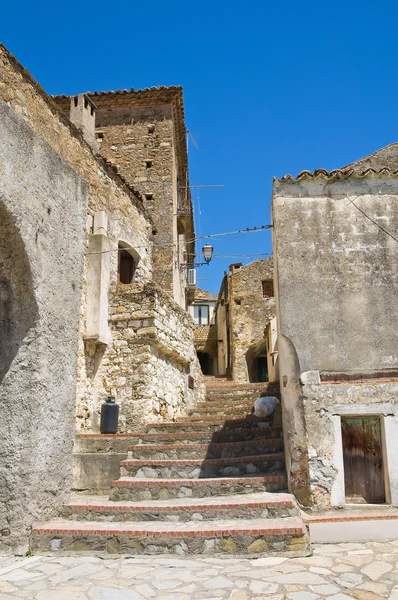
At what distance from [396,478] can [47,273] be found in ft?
16.8

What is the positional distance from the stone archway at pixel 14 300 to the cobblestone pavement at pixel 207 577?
2161 mm

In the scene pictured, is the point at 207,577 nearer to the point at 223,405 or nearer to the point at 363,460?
the point at 363,460

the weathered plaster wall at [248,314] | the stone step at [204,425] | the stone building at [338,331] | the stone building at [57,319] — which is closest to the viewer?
the stone building at [57,319]

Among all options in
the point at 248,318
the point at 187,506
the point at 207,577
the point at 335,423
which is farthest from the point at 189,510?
the point at 248,318

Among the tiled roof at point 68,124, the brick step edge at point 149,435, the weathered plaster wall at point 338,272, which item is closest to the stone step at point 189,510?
the brick step edge at point 149,435

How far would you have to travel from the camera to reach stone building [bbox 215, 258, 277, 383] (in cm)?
2228

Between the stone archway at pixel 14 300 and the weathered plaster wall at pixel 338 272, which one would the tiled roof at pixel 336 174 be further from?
the stone archway at pixel 14 300

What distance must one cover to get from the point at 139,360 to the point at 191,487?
339 centimetres

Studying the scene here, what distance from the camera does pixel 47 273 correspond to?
6340 millimetres

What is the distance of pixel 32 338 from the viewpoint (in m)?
6.03

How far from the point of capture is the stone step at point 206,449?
26.3 feet

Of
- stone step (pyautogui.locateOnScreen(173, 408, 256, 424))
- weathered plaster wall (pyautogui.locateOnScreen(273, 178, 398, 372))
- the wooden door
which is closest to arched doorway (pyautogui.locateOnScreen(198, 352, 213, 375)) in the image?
stone step (pyautogui.locateOnScreen(173, 408, 256, 424))

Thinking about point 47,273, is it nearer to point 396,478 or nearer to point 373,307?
point 373,307

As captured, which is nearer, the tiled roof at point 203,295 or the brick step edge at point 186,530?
the brick step edge at point 186,530
